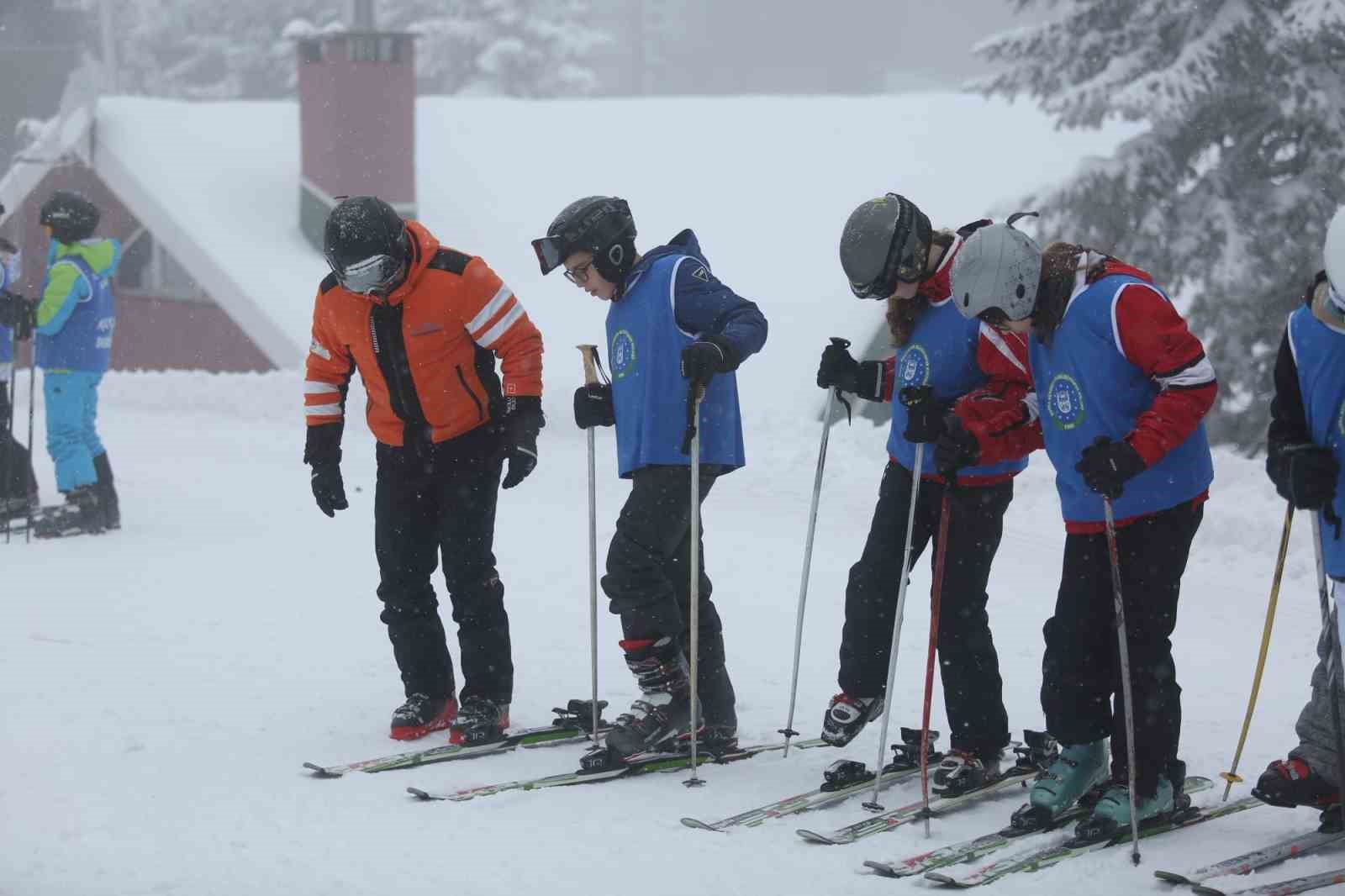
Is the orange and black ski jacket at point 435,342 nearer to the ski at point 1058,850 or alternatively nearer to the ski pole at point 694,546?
the ski pole at point 694,546

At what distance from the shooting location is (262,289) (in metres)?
17.7

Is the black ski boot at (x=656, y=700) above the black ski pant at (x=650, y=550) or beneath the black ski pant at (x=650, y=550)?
beneath

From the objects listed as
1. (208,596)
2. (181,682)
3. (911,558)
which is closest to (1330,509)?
(911,558)

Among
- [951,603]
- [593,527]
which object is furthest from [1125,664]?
[593,527]

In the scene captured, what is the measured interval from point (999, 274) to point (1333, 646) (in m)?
1.39

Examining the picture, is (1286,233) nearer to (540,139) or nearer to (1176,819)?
(1176,819)

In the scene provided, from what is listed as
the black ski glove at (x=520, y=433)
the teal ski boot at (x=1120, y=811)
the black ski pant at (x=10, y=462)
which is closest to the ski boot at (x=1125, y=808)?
the teal ski boot at (x=1120, y=811)

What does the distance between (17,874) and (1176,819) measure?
10.6ft

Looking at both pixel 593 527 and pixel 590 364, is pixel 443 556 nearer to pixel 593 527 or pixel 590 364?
pixel 593 527

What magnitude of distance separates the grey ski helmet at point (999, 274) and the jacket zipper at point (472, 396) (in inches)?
75.2

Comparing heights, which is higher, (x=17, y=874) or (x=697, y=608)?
(x=697, y=608)

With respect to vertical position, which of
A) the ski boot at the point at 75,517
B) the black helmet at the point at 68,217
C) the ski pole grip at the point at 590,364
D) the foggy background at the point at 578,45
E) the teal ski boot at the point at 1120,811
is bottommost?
the teal ski boot at the point at 1120,811

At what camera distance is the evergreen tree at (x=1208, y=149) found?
1119 centimetres

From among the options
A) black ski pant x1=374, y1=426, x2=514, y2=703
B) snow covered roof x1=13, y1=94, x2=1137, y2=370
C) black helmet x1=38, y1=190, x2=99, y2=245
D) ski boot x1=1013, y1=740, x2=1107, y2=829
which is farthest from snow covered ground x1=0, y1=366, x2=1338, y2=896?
snow covered roof x1=13, y1=94, x2=1137, y2=370
